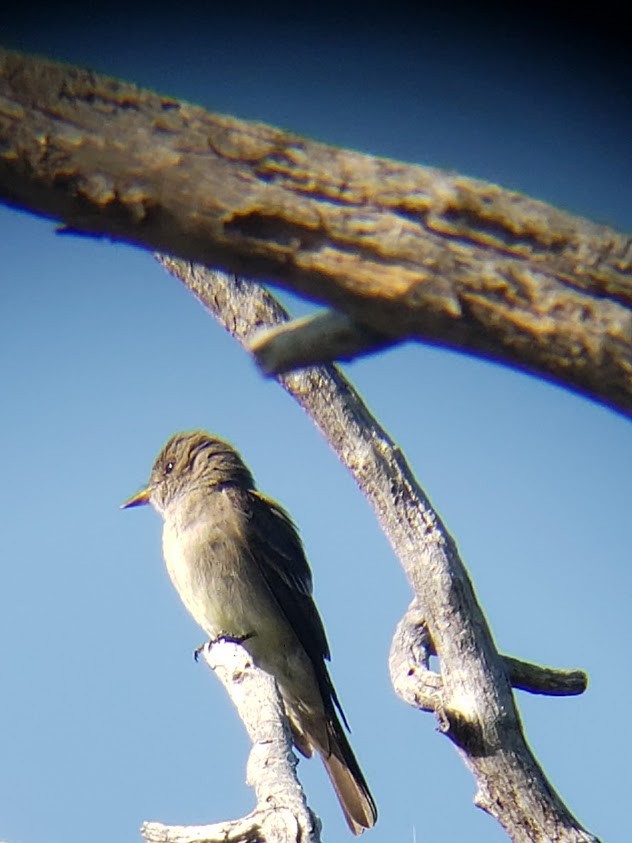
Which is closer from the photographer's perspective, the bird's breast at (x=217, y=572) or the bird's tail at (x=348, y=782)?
the bird's tail at (x=348, y=782)

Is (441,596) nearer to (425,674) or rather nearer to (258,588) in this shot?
(425,674)

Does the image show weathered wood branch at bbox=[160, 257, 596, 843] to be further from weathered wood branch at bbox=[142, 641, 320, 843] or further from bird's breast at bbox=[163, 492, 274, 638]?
bird's breast at bbox=[163, 492, 274, 638]

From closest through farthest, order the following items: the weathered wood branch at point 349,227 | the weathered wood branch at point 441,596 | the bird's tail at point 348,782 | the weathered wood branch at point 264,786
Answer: the weathered wood branch at point 349,227 < the weathered wood branch at point 264,786 < the weathered wood branch at point 441,596 < the bird's tail at point 348,782

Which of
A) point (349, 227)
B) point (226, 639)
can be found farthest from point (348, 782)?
point (349, 227)

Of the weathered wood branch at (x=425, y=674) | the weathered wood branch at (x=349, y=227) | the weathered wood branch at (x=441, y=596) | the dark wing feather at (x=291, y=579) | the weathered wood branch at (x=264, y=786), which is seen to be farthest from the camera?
the dark wing feather at (x=291, y=579)

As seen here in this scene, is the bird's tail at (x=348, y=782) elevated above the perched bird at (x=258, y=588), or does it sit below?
below

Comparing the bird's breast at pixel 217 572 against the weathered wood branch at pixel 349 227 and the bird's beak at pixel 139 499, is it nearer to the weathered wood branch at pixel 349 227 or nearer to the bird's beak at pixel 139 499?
the bird's beak at pixel 139 499

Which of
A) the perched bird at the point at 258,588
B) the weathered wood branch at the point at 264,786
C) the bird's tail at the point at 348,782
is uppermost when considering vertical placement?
the perched bird at the point at 258,588

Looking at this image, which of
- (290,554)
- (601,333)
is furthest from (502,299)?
(290,554)

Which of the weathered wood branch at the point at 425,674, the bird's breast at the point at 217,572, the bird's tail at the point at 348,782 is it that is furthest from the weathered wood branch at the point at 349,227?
the bird's breast at the point at 217,572
